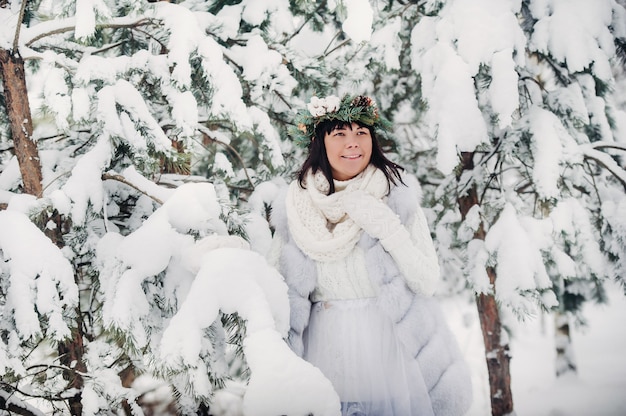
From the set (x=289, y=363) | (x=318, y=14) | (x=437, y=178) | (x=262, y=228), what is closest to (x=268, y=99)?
(x=318, y=14)

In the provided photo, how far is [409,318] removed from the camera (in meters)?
2.38

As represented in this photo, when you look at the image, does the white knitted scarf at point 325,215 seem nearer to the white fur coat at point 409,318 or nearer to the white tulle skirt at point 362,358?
the white fur coat at point 409,318

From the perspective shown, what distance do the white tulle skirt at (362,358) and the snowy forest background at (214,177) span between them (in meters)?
0.54

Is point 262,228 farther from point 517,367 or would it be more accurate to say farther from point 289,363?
point 517,367

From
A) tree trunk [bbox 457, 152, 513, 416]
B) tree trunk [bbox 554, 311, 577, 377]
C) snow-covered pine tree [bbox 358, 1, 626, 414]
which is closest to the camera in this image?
snow-covered pine tree [bbox 358, 1, 626, 414]

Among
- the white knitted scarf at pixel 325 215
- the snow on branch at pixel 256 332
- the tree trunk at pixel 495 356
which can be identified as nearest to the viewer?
the snow on branch at pixel 256 332

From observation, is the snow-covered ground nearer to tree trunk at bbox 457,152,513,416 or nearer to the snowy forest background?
tree trunk at bbox 457,152,513,416

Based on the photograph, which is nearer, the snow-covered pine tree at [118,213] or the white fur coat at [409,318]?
the snow-covered pine tree at [118,213]

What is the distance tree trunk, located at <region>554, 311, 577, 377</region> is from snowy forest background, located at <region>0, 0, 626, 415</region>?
4108mm

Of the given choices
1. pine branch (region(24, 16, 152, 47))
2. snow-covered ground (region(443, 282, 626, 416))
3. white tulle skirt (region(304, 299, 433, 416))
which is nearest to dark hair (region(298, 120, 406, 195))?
white tulle skirt (region(304, 299, 433, 416))

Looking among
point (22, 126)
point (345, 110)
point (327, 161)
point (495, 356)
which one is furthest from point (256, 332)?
point (495, 356)

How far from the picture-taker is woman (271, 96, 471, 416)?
7.73ft

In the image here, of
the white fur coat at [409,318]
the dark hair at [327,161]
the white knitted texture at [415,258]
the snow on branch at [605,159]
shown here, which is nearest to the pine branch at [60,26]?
the dark hair at [327,161]

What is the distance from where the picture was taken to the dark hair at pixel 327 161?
261 centimetres
